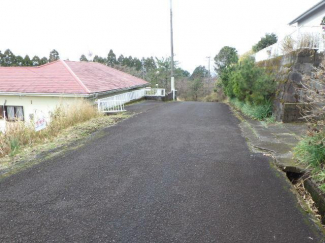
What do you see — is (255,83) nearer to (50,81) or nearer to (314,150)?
(314,150)

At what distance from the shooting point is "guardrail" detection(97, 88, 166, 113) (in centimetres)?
1152

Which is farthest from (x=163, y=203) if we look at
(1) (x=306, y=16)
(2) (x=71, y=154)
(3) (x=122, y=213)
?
(1) (x=306, y=16)

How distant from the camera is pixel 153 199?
3.19 meters

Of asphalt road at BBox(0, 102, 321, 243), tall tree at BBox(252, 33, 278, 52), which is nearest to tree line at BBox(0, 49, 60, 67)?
tall tree at BBox(252, 33, 278, 52)

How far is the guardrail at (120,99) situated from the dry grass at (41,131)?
2.03m

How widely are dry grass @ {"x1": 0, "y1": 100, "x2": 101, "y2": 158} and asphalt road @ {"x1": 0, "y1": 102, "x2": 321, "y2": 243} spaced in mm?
1337

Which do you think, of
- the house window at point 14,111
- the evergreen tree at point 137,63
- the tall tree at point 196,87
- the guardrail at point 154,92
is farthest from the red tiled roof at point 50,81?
the evergreen tree at point 137,63

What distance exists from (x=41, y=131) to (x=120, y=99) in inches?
361

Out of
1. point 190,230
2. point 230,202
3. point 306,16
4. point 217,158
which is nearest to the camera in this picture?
point 190,230

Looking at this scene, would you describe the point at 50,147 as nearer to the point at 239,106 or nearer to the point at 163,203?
the point at 163,203

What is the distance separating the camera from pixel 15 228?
2.60 metres

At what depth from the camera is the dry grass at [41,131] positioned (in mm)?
5301

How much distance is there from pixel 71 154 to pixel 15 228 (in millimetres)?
2504

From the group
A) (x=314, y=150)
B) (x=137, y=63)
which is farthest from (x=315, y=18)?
(x=137, y=63)
